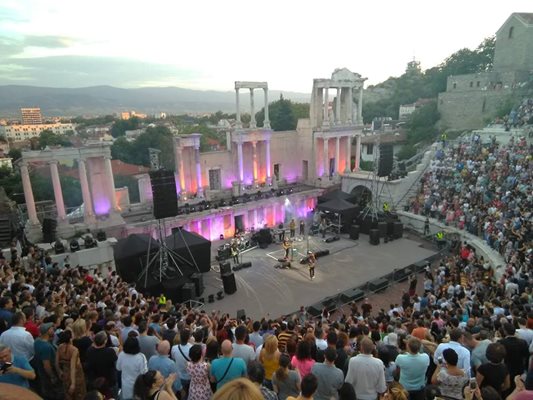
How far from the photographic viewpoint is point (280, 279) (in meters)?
20.4

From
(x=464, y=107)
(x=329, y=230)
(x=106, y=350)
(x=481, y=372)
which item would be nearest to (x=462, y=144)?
(x=329, y=230)

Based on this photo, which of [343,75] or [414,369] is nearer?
[414,369]

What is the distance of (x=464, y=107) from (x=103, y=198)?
4135cm

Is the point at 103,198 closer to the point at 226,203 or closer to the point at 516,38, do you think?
the point at 226,203

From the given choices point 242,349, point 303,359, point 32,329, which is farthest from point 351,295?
point 32,329

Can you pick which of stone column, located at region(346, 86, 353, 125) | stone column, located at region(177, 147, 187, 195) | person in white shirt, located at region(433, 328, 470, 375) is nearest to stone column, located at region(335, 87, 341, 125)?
stone column, located at region(346, 86, 353, 125)

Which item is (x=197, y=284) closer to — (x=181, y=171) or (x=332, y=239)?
(x=332, y=239)

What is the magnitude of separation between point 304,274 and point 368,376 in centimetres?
1621

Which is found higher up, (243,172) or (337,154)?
(337,154)

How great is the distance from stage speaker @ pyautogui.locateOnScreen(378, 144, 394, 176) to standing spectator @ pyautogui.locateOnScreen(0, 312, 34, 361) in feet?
80.2

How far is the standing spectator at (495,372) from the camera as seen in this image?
4.96 meters

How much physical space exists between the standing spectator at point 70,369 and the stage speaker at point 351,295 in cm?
1335

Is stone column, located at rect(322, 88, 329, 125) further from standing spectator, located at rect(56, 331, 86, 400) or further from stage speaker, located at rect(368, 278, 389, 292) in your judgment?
standing spectator, located at rect(56, 331, 86, 400)

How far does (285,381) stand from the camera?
15.9ft
